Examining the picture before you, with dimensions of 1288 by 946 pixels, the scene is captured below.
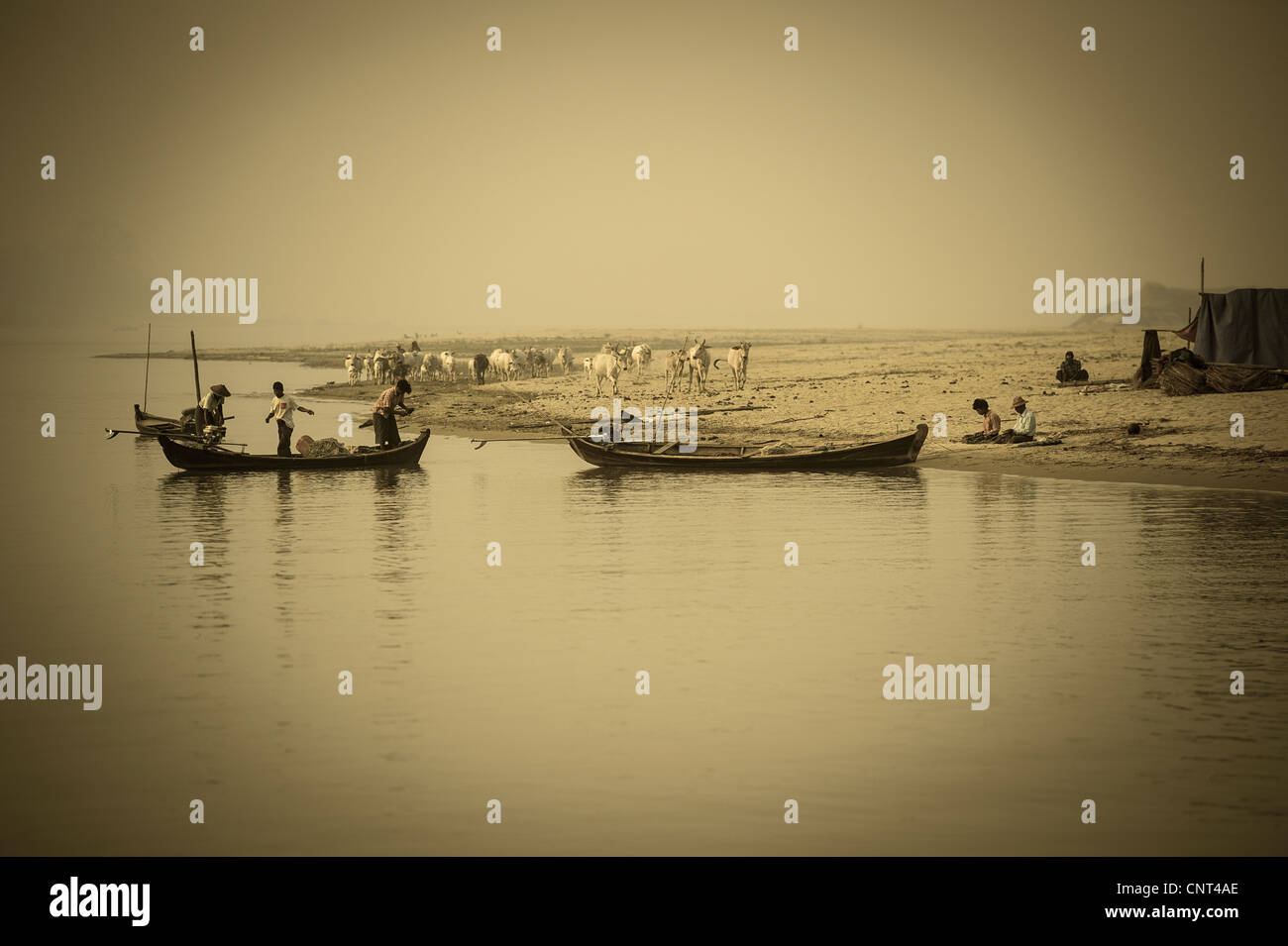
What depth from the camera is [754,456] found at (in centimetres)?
2669


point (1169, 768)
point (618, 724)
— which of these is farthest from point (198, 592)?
point (1169, 768)

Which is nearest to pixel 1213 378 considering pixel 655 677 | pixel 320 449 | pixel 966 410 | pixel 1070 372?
pixel 1070 372

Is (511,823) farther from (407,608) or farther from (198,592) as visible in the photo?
(198,592)

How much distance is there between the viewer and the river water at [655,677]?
903cm

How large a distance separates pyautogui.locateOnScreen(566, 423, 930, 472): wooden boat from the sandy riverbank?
1.87m

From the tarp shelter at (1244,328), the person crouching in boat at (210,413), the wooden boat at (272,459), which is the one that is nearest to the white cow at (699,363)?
the tarp shelter at (1244,328)

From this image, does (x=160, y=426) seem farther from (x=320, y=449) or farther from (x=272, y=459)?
(x=320, y=449)

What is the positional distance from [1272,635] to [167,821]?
10603 millimetres

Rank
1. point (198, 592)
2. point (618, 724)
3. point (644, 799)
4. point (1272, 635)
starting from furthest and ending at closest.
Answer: point (198, 592) < point (1272, 635) < point (618, 724) < point (644, 799)

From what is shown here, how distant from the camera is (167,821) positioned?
9078 mm

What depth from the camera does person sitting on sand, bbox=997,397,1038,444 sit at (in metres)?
28.7

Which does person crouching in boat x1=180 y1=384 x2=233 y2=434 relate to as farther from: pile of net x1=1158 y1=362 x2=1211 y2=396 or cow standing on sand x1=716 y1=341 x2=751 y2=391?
pile of net x1=1158 y1=362 x2=1211 y2=396

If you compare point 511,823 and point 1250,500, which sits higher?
point 1250,500

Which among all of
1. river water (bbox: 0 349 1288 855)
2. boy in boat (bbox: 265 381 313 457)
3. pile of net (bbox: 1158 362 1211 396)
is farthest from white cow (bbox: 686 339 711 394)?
river water (bbox: 0 349 1288 855)
